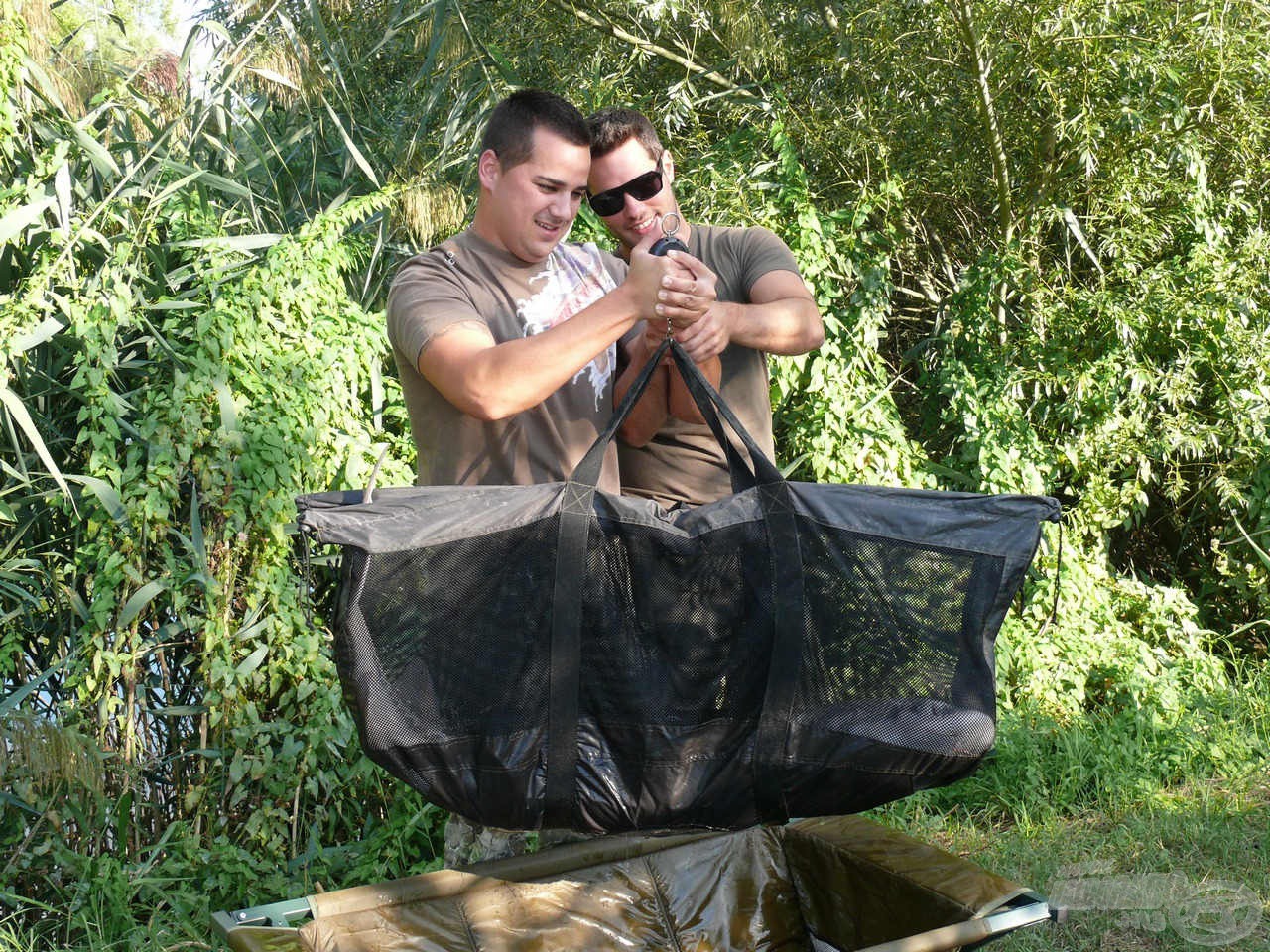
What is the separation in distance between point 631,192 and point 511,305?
0.45m

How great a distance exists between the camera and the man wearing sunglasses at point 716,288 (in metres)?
2.47

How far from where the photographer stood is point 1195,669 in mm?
4660

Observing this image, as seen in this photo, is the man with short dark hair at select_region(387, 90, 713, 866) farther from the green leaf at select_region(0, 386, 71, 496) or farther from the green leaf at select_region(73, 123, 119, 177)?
the green leaf at select_region(73, 123, 119, 177)

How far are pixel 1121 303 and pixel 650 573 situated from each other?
340 centimetres

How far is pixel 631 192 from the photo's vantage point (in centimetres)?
254

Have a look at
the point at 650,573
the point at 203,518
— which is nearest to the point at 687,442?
the point at 650,573

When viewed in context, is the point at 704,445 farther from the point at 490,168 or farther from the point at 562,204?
the point at 490,168

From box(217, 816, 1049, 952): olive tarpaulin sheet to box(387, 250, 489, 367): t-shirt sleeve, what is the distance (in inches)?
40.2

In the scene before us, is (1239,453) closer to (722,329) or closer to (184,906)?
(722,329)

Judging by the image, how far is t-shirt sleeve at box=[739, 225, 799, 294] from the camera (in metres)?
2.66

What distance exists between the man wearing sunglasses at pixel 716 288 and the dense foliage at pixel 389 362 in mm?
1261

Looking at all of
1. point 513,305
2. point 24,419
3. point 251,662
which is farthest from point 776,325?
point 24,419

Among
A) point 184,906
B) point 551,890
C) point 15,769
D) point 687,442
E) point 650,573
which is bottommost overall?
point 184,906

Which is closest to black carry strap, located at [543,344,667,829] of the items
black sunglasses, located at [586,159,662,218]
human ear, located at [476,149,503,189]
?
human ear, located at [476,149,503,189]
